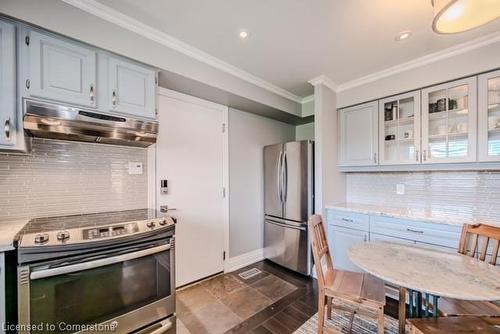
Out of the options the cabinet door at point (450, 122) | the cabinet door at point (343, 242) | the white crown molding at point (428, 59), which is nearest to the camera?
the white crown molding at point (428, 59)

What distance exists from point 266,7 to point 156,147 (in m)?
1.66

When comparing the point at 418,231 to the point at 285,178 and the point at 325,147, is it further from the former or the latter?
the point at 285,178

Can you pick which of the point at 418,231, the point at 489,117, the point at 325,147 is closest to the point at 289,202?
the point at 325,147

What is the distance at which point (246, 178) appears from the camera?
323 cm

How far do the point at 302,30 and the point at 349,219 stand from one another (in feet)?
6.68

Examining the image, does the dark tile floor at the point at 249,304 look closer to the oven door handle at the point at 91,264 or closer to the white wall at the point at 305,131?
the oven door handle at the point at 91,264

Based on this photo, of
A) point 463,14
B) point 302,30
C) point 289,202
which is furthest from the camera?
point 289,202

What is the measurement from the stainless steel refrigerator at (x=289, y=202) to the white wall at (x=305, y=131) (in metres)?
0.91

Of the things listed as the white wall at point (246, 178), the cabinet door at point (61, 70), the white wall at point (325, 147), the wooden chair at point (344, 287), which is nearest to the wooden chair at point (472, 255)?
the wooden chair at point (344, 287)

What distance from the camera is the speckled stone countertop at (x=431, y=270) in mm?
1092

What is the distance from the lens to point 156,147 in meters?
2.38

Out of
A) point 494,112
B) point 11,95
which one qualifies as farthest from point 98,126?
point 494,112

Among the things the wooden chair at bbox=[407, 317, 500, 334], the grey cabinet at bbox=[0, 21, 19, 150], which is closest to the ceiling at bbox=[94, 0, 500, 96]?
the grey cabinet at bbox=[0, 21, 19, 150]

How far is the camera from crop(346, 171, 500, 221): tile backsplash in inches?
86.1
